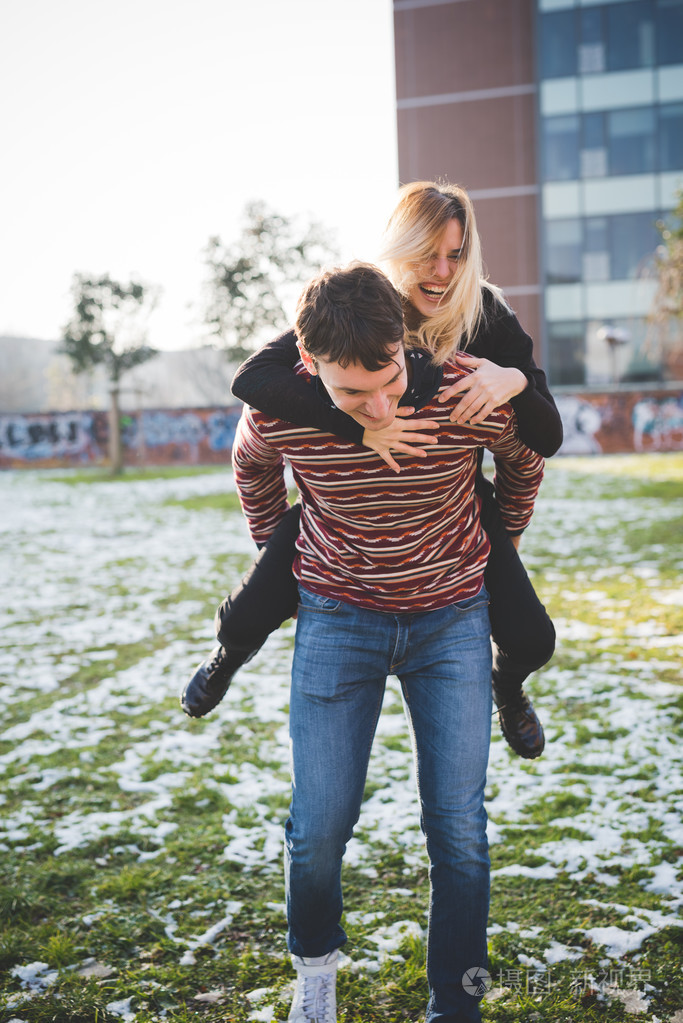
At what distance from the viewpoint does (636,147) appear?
3350 cm

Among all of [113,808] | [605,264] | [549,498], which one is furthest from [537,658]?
[605,264]

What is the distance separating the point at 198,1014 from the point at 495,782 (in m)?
1.91

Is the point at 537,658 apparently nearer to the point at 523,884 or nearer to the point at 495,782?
the point at 523,884

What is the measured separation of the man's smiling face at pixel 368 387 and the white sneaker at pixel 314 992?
4.66 ft

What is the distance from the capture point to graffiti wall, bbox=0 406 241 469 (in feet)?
105

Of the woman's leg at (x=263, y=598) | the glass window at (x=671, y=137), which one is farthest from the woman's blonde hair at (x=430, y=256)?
the glass window at (x=671, y=137)

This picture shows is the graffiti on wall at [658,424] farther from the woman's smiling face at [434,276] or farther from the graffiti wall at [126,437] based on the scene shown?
the woman's smiling face at [434,276]

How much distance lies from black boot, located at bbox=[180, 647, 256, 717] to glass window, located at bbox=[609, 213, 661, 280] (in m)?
34.4

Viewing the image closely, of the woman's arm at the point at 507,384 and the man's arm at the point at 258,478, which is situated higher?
the woman's arm at the point at 507,384

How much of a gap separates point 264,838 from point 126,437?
3045 centimetres

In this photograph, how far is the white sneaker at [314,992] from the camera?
222 cm

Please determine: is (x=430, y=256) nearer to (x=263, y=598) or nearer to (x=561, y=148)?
Answer: (x=263, y=598)

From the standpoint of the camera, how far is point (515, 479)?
2500 mm

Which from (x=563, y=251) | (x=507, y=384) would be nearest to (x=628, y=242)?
(x=563, y=251)
